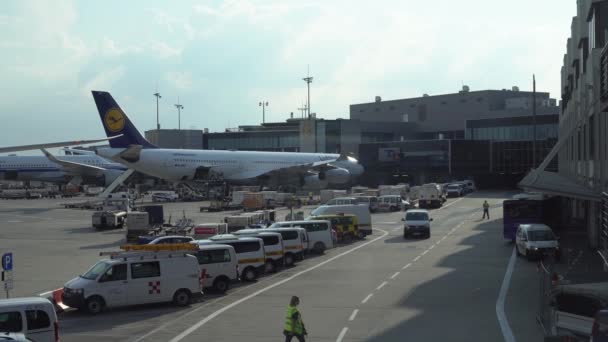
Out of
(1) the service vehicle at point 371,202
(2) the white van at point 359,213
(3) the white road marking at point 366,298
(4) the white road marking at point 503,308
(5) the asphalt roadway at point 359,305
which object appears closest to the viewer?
(4) the white road marking at point 503,308

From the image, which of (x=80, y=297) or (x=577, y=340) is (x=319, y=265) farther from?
(x=577, y=340)

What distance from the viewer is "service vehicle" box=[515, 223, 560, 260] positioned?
2998 cm

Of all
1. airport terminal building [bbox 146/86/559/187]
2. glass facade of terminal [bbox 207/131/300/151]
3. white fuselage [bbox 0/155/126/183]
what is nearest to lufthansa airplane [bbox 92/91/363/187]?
airport terminal building [bbox 146/86/559/187]

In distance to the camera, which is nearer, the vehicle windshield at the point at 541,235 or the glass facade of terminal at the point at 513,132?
the vehicle windshield at the point at 541,235

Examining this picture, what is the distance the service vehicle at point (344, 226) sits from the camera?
3969 centimetres

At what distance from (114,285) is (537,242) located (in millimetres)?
18809

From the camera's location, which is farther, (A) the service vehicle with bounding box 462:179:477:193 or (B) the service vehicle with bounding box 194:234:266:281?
(A) the service vehicle with bounding box 462:179:477:193

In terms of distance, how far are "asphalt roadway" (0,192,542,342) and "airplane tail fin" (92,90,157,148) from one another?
3663cm

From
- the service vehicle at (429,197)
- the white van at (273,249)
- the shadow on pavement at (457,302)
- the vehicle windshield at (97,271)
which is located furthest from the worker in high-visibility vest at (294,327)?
the service vehicle at (429,197)

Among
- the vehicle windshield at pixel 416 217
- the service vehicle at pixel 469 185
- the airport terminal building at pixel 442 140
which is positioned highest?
the airport terminal building at pixel 442 140

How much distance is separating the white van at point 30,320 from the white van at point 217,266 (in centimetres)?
890

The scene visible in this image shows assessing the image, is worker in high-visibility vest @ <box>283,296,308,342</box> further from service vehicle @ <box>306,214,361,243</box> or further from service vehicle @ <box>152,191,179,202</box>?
service vehicle @ <box>152,191,179,202</box>

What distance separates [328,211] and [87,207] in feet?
106

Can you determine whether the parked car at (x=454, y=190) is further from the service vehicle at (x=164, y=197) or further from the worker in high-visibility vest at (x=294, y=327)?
the worker in high-visibility vest at (x=294, y=327)
